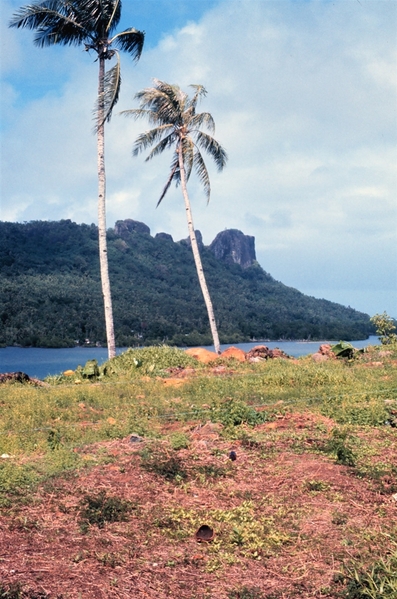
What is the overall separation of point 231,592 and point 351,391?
769 centimetres

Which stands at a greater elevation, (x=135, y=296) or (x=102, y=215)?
(x=102, y=215)

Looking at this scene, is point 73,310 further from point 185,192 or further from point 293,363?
point 293,363

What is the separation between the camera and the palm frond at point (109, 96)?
1734 centimetres

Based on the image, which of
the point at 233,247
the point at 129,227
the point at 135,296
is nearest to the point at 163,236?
the point at 129,227

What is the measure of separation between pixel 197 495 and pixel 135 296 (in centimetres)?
4378

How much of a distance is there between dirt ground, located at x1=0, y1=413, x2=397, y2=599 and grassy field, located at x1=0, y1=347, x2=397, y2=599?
1cm

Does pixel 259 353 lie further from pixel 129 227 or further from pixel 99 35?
pixel 129 227

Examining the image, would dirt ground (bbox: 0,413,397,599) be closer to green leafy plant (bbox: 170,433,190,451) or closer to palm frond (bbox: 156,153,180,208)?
green leafy plant (bbox: 170,433,190,451)

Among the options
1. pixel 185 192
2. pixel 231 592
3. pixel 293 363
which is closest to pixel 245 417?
pixel 231 592

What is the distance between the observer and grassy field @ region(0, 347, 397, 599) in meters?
4.24

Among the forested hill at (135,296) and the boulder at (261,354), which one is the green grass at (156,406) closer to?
the boulder at (261,354)

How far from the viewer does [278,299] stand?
6881 cm

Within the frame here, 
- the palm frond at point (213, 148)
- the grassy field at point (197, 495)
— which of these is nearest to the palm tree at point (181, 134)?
the palm frond at point (213, 148)

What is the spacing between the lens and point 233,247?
9869 cm
